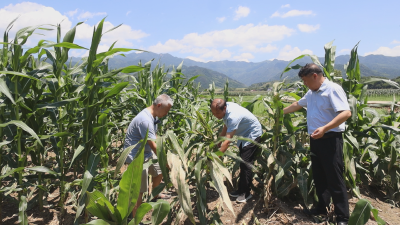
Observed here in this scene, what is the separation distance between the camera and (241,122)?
3027mm

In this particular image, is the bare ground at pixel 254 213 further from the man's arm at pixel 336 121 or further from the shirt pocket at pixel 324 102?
the shirt pocket at pixel 324 102

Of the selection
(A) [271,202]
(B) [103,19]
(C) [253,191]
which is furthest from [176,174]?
(C) [253,191]

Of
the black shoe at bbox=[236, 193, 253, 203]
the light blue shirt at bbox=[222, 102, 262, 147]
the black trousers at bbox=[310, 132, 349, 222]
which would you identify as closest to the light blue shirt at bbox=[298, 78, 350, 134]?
the black trousers at bbox=[310, 132, 349, 222]

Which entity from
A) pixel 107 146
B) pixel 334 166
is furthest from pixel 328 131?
pixel 107 146

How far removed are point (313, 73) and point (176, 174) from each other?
5.44 feet

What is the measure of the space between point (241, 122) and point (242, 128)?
10cm

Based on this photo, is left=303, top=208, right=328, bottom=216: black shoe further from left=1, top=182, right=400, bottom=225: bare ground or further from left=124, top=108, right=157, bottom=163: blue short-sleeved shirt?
left=124, top=108, right=157, bottom=163: blue short-sleeved shirt

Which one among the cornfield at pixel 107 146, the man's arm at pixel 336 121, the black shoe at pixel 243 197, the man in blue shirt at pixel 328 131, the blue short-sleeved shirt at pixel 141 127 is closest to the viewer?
the cornfield at pixel 107 146

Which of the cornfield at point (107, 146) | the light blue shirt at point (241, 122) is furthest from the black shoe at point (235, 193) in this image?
the light blue shirt at point (241, 122)

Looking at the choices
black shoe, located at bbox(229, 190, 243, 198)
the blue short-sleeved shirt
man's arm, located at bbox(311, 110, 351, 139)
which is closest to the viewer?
man's arm, located at bbox(311, 110, 351, 139)

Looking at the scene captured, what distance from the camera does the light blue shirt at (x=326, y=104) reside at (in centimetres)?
228

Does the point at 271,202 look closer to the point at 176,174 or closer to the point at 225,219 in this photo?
the point at 225,219

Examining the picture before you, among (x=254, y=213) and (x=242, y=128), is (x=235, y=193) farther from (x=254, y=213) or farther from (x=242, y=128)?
(x=242, y=128)

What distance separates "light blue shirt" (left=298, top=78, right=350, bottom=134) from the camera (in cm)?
228
